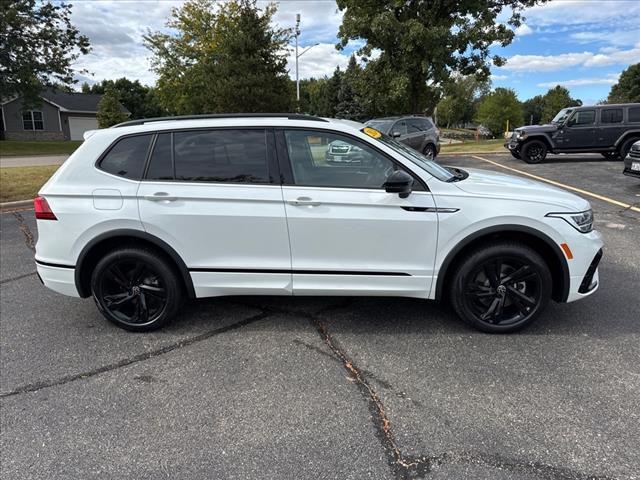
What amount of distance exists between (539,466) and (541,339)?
4.95ft

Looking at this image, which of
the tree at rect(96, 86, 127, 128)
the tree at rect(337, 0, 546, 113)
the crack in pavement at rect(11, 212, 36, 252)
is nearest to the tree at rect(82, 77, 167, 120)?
the tree at rect(96, 86, 127, 128)

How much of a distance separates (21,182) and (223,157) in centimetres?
1086

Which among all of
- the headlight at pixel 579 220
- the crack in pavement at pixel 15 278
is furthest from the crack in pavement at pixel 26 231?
the headlight at pixel 579 220

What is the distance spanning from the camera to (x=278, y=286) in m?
3.82

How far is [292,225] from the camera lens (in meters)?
3.67

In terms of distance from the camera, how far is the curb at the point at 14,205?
955 centimetres

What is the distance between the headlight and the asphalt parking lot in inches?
33.5

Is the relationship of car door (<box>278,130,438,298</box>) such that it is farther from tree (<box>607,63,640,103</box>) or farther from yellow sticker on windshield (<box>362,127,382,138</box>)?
tree (<box>607,63,640,103</box>)

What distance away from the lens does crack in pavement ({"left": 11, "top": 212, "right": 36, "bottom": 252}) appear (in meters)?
6.83

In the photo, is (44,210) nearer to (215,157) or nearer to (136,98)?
(215,157)

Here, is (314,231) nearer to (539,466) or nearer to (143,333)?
(143,333)

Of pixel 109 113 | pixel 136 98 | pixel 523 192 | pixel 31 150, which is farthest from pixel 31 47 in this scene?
pixel 136 98

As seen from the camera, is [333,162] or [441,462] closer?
[441,462]

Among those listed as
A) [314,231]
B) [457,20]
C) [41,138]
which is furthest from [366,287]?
[41,138]
